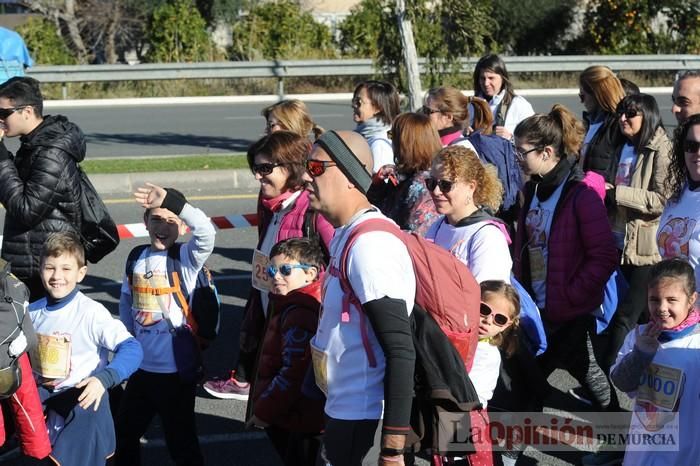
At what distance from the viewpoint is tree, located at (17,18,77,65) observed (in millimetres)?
25984

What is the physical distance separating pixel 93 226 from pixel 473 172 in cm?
205

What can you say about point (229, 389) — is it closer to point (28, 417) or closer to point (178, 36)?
point (28, 417)

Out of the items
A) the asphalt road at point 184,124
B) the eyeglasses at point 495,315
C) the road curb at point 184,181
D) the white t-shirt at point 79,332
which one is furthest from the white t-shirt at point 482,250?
the asphalt road at point 184,124

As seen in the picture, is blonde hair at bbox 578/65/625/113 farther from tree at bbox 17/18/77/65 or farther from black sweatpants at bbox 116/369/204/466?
tree at bbox 17/18/77/65

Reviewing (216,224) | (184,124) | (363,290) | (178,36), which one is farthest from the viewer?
(178,36)

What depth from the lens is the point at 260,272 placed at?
5121 mm

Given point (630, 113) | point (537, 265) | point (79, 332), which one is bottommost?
point (79, 332)

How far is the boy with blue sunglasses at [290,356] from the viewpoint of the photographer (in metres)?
4.09

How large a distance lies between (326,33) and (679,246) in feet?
77.0

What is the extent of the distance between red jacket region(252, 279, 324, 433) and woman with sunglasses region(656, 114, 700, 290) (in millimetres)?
1578

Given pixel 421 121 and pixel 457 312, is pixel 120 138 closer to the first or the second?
pixel 421 121

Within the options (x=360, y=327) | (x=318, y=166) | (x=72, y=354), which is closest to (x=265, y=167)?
(x=72, y=354)

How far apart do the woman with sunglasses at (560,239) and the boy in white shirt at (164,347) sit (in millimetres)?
1670

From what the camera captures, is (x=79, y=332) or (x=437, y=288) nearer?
(x=437, y=288)
